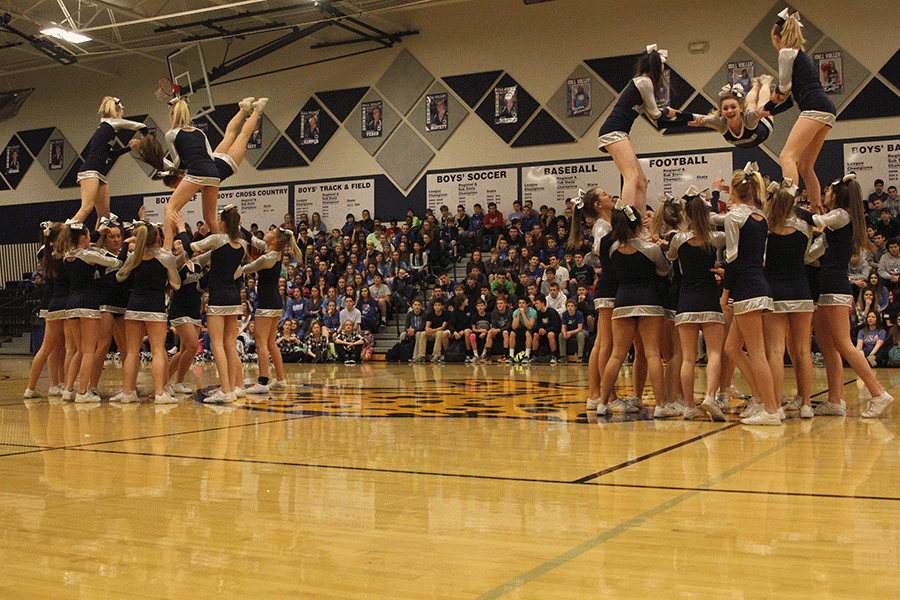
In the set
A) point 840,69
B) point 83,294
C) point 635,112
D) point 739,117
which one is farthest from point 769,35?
point 83,294

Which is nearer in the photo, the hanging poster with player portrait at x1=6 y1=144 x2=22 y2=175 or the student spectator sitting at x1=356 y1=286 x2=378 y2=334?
the student spectator sitting at x1=356 y1=286 x2=378 y2=334

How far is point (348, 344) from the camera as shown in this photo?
46.6 ft

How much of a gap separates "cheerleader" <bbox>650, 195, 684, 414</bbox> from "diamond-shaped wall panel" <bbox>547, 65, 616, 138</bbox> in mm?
12001

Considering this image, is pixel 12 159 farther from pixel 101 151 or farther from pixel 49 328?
pixel 49 328

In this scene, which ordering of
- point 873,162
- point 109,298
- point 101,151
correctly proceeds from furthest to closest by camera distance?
1. point 873,162
2. point 101,151
3. point 109,298

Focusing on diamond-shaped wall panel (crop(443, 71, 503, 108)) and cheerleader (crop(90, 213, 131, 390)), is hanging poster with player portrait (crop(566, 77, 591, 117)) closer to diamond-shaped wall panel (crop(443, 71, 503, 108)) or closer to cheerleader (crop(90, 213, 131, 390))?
diamond-shaped wall panel (crop(443, 71, 503, 108))

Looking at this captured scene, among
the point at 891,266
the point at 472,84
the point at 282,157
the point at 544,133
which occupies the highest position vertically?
the point at 472,84

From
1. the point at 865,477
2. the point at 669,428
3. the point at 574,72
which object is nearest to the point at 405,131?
the point at 574,72

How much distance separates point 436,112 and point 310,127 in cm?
346

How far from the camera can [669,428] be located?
489 cm

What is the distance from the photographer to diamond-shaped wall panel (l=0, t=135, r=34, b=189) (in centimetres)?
2356

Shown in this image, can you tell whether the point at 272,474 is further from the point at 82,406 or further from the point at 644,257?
the point at 82,406

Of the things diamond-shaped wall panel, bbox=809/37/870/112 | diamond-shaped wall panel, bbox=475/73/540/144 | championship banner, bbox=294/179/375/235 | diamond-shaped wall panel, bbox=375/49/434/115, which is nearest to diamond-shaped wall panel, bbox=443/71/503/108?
diamond-shaped wall panel, bbox=475/73/540/144

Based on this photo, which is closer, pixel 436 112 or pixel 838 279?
pixel 838 279
